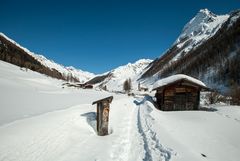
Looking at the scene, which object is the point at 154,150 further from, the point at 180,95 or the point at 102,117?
the point at 180,95

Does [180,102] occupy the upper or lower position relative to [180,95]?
lower

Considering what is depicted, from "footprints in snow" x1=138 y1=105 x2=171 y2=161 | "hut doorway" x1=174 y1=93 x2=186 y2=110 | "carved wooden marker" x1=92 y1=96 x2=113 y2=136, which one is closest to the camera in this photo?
"footprints in snow" x1=138 y1=105 x2=171 y2=161

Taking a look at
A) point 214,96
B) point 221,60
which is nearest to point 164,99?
point 214,96

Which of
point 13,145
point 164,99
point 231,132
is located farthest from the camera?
point 164,99

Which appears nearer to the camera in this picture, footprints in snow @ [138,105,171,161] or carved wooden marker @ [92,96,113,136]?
footprints in snow @ [138,105,171,161]

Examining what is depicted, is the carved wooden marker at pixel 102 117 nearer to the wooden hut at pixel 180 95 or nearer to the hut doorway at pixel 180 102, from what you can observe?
the wooden hut at pixel 180 95

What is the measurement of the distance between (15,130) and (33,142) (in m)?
0.98

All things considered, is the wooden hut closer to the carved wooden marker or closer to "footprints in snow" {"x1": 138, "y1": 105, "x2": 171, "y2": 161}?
the carved wooden marker

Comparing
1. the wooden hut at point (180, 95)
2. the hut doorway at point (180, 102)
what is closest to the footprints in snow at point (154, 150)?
the wooden hut at point (180, 95)

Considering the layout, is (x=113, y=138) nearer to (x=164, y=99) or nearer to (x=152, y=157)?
(x=152, y=157)

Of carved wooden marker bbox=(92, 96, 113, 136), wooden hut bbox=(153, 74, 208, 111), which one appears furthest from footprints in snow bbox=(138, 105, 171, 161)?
wooden hut bbox=(153, 74, 208, 111)

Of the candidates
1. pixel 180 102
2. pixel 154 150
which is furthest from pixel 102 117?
pixel 180 102

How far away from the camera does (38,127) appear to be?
823 cm

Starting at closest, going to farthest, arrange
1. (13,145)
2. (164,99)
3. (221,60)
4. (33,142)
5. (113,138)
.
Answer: (13,145) → (33,142) → (113,138) → (164,99) → (221,60)
